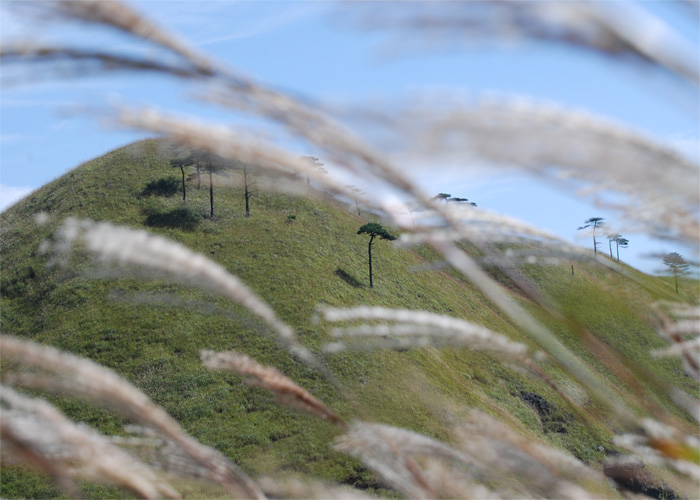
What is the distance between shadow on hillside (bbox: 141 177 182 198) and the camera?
47.3 meters

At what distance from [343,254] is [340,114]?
45029 mm

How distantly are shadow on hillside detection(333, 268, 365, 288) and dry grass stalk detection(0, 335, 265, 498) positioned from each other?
40.7m

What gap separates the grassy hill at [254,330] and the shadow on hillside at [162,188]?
0.15 metres

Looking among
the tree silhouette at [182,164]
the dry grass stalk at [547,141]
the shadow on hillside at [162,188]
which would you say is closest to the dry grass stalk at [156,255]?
the dry grass stalk at [547,141]

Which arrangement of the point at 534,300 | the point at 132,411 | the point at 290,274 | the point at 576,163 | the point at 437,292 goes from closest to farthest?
the point at 576,163
the point at 132,411
the point at 534,300
the point at 290,274
the point at 437,292

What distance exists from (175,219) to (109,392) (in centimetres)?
4509

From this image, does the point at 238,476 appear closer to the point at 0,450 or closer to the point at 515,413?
the point at 0,450

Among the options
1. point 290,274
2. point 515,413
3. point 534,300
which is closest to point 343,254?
point 290,274

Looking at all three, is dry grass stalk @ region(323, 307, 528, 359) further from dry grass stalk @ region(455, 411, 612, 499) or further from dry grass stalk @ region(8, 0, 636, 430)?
dry grass stalk @ region(8, 0, 636, 430)

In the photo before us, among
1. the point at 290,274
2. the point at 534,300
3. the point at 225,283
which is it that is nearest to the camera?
the point at 225,283

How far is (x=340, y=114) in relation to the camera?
882 mm

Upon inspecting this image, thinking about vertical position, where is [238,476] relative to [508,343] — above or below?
below

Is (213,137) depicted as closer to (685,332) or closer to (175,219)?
(685,332)

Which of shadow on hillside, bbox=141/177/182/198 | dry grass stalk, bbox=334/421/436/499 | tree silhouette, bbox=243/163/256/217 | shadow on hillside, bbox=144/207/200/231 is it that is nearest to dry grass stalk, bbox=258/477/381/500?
dry grass stalk, bbox=334/421/436/499
